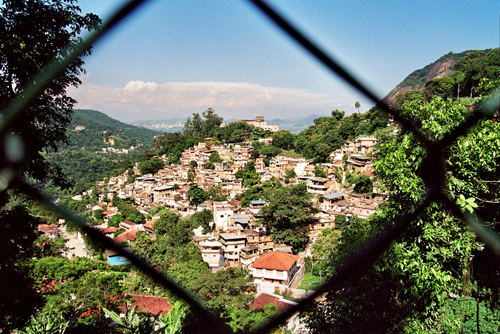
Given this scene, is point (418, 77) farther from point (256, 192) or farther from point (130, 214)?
point (130, 214)

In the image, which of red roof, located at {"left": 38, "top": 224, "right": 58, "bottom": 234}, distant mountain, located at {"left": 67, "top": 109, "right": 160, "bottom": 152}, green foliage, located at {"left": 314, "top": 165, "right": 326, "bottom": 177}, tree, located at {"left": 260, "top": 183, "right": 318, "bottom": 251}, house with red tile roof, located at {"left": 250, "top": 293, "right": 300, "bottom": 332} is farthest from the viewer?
green foliage, located at {"left": 314, "top": 165, "right": 326, "bottom": 177}

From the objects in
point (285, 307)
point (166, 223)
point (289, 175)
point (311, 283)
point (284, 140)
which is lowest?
point (166, 223)

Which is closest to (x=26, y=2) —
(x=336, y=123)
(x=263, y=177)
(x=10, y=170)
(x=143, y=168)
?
(x=10, y=170)

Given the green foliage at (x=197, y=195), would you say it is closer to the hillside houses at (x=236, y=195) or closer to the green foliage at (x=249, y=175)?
the hillside houses at (x=236, y=195)

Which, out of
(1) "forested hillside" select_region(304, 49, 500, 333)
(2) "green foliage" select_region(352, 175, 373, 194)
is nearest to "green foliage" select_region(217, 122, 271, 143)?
(2) "green foliage" select_region(352, 175, 373, 194)

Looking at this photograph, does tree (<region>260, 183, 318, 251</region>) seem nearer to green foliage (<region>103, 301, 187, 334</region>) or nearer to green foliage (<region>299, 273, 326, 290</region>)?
green foliage (<region>299, 273, 326, 290</region>)

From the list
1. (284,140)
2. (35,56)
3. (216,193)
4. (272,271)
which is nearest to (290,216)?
(272,271)

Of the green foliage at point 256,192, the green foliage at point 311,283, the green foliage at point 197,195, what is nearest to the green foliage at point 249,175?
the green foliage at point 256,192

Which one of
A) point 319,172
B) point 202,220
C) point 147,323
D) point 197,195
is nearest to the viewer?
point 147,323
